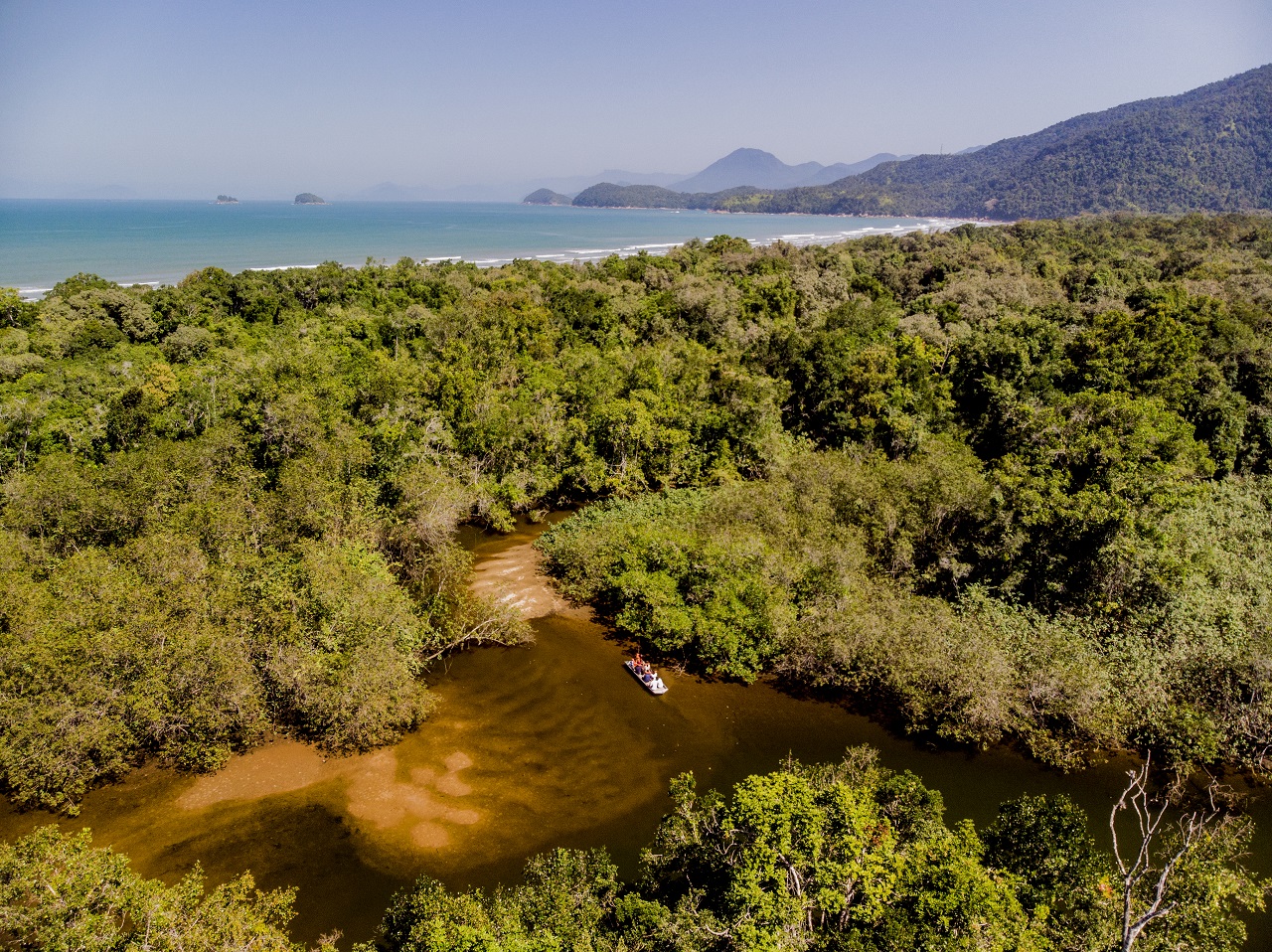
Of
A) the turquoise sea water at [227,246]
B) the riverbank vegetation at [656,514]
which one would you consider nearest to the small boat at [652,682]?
the riverbank vegetation at [656,514]

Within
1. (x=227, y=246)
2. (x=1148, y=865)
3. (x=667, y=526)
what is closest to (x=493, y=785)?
(x=667, y=526)

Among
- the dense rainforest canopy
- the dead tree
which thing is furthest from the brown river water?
the dead tree

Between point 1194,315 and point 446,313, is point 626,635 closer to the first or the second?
point 446,313

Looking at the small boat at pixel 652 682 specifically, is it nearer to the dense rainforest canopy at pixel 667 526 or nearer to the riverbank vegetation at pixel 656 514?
the riverbank vegetation at pixel 656 514

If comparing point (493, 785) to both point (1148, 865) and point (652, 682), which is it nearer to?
point (652, 682)

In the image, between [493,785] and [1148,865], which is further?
[493,785]

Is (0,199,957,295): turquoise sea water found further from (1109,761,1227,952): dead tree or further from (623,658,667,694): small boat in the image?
(1109,761,1227,952): dead tree
